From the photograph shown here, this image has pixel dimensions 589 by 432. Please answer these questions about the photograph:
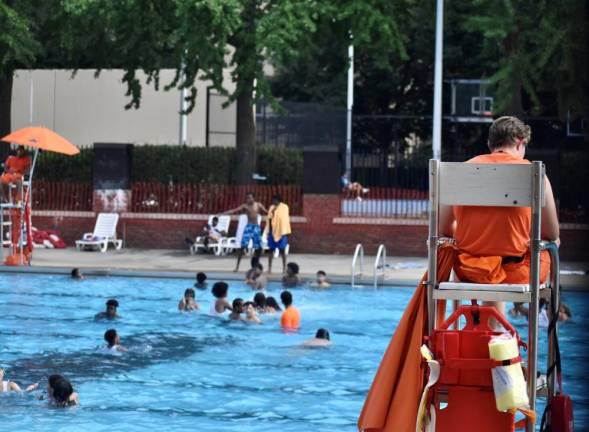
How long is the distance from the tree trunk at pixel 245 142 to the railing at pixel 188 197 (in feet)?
4.48

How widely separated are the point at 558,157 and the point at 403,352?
20.4 meters

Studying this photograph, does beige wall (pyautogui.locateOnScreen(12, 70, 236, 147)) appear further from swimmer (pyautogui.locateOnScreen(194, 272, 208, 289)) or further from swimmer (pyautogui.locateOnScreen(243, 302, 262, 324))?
swimmer (pyautogui.locateOnScreen(243, 302, 262, 324))

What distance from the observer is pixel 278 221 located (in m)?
24.2

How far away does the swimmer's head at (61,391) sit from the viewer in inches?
491

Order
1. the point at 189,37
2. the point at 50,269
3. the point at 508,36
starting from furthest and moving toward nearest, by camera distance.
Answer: the point at 189,37, the point at 508,36, the point at 50,269

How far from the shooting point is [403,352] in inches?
282

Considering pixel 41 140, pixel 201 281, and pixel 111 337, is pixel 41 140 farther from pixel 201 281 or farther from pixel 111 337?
pixel 111 337

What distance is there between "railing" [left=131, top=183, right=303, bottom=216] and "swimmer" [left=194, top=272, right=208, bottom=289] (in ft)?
22.4

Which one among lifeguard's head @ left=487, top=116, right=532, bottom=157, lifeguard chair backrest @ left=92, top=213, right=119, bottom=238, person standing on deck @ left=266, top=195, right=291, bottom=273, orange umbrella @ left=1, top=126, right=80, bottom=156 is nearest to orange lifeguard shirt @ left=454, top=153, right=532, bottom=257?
lifeguard's head @ left=487, top=116, right=532, bottom=157

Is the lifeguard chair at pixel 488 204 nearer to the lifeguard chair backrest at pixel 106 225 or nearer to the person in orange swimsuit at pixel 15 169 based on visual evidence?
the person in orange swimsuit at pixel 15 169

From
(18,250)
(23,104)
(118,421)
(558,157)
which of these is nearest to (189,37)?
(18,250)

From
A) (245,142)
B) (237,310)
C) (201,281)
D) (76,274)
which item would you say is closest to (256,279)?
(201,281)

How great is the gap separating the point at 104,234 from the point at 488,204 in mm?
22607

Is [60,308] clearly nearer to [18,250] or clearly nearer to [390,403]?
[18,250]
